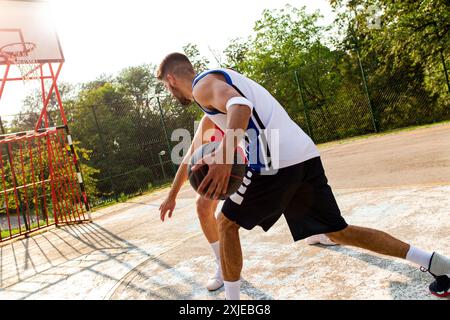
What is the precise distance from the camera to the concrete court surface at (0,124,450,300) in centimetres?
260

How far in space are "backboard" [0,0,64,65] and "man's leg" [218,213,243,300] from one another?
8.44 meters

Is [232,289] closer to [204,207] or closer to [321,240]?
[204,207]

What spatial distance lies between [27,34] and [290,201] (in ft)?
30.9

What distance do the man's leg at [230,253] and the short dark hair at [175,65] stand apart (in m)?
0.97

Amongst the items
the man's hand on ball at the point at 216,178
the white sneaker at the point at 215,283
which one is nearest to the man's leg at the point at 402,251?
the man's hand on ball at the point at 216,178

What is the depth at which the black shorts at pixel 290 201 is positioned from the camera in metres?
2.22

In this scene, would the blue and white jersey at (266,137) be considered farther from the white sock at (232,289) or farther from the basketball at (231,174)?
the white sock at (232,289)

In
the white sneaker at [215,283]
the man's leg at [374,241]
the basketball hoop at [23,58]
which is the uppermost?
the basketball hoop at [23,58]

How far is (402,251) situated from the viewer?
2195mm

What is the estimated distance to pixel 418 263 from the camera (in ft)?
7.13

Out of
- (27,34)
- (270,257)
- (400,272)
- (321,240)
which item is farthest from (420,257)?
(27,34)

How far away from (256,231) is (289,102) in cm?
1334

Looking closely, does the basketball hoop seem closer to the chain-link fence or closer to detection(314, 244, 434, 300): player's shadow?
the chain-link fence
